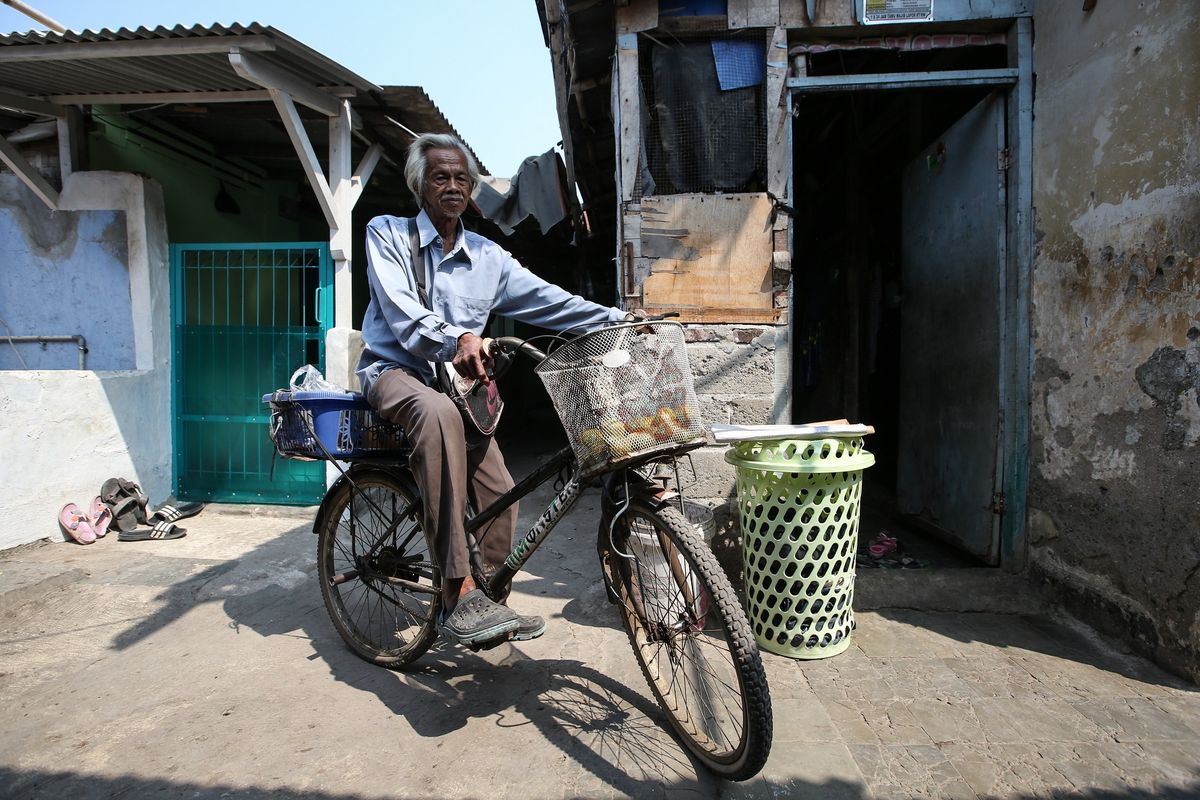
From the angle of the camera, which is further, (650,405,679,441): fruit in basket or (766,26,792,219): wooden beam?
(766,26,792,219): wooden beam

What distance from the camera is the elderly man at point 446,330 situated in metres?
2.38

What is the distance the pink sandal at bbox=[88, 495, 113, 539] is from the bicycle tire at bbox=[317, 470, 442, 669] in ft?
9.54

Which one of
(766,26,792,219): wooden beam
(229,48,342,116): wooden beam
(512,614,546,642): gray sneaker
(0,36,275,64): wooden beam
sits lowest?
(512,614,546,642): gray sneaker

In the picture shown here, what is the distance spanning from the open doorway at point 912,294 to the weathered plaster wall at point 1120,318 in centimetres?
33

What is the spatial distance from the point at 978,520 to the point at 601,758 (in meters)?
2.93

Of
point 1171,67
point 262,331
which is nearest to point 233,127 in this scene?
point 262,331

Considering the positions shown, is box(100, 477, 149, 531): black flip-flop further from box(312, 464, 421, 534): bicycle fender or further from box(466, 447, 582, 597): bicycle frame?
box(466, 447, 582, 597): bicycle frame

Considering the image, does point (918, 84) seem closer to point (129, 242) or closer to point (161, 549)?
point (161, 549)

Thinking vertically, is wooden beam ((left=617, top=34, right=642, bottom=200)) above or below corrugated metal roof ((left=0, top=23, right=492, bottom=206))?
below

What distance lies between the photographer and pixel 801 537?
9.43 ft

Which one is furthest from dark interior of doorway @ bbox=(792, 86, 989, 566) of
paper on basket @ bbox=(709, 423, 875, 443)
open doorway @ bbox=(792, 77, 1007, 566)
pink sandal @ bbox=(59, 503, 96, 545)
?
pink sandal @ bbox=(59, 503, 96, 545)

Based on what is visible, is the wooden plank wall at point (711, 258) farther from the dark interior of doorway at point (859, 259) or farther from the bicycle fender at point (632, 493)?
the dark interior of doorway at point (859, 259)

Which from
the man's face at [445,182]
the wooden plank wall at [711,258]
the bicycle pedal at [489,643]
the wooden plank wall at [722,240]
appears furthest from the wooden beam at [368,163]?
the bicycle pedal at [489,643]

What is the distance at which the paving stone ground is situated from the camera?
210 centimetres
